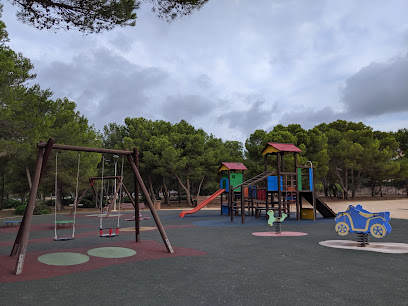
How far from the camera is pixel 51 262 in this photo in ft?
22.5

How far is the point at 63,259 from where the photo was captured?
718 cm

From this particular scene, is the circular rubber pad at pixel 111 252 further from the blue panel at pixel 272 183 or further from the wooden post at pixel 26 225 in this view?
the blue panel at pixel 272 183

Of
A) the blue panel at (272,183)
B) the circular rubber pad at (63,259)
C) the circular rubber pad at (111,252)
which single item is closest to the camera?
the circular rubber pad at (63,259)

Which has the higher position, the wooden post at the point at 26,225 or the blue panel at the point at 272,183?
the blue panel at the point at 272,183

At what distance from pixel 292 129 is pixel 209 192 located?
18237 mm

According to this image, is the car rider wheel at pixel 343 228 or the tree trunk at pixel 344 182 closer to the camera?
the car rider wheel at pixel 343 228

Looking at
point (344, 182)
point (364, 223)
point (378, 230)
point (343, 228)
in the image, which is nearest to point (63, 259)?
point (343, 228)

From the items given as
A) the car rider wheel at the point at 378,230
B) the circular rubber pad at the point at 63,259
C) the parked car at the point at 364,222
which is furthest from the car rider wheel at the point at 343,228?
the circular rubber pad at the point at 63,259

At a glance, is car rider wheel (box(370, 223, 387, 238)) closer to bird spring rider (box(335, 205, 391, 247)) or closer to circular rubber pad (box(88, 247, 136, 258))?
bird spring rider (box(335, 205, 391, 247))

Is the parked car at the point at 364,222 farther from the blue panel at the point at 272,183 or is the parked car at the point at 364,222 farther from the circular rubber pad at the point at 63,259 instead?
the blue panel at the point at 272,183

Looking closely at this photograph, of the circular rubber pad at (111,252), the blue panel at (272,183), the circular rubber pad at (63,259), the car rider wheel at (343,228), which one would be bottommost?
the circular rubber pad at (111,252)

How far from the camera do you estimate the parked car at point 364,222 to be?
821 cm

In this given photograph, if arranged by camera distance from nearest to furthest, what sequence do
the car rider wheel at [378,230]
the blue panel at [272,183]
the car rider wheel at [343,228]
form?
the car rider wheel at [378,230] < the car rider wheel at [343,228] < the blue panel at [272,183]

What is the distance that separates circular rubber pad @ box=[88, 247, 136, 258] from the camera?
7.67 meters
